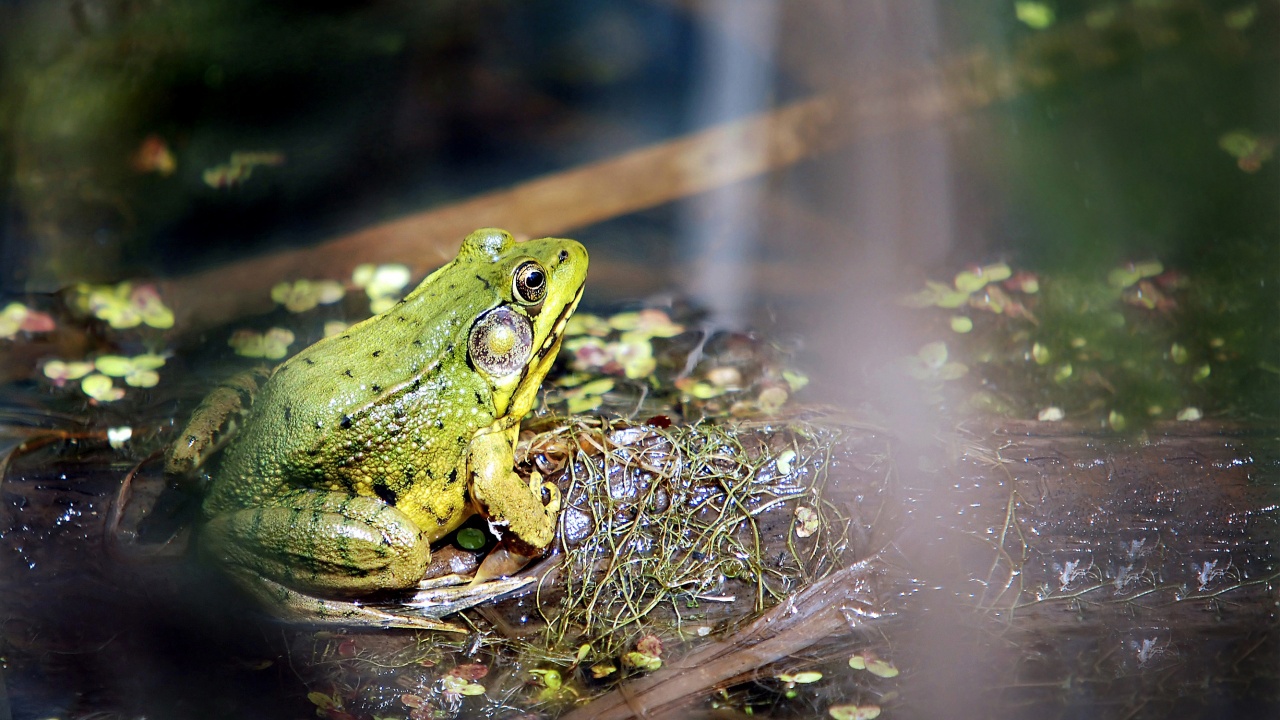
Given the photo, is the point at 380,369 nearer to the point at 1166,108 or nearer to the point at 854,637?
the point at 854,637

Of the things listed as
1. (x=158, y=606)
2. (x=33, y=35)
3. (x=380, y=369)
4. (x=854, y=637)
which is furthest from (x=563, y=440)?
(x=33, y=35)

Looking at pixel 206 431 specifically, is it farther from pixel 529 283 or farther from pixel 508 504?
pixel 529 283

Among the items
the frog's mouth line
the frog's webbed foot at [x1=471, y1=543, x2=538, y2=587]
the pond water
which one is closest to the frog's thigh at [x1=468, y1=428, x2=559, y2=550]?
the frog's webbed foot at [x1=471, y1=543, x2=538, y2=587]

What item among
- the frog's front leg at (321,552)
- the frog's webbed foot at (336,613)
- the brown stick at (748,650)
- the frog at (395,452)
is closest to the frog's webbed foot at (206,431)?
the frog at (395,452)

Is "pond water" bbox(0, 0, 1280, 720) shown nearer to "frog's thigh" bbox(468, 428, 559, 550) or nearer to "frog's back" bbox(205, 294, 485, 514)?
"frog's thigh" bbox(468, 428, 559, 550)

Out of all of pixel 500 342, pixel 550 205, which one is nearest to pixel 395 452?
pixel 500 342

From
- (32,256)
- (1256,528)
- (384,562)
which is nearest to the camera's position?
(384,562)
